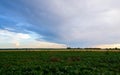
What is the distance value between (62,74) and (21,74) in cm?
391

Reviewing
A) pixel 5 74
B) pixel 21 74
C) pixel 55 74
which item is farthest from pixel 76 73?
pixel 5 74

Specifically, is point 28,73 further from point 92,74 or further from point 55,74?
point 92,74

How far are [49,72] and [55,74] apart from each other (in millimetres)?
1036

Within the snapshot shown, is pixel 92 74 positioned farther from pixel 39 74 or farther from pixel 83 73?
pixel 39 74

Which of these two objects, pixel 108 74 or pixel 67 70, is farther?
pixel 67 70

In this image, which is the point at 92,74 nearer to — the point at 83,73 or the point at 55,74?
the point at 83,73

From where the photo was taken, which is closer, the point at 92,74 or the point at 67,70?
the point at 92,74

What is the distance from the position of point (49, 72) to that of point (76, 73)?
2.76 metres

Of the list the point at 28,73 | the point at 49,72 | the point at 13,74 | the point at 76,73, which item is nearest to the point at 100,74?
the point at 76,73

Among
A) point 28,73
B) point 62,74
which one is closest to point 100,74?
point 62,74

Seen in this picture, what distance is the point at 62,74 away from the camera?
828 inches

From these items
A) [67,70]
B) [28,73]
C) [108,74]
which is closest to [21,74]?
[28,73]

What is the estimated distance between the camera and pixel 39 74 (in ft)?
67.2

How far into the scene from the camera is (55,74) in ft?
69.6
